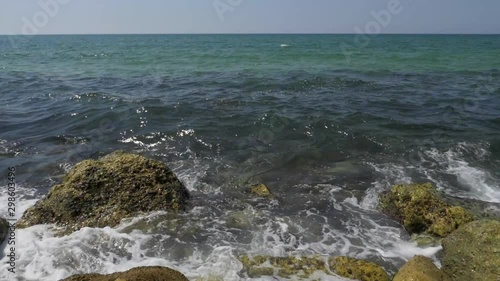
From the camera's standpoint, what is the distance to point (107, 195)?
→ 714 centimetres

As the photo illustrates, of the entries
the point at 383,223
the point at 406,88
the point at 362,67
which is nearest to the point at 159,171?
the point at 383,223

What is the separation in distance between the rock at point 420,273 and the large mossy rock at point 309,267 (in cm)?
39

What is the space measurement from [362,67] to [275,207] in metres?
24.1

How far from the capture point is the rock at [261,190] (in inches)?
324

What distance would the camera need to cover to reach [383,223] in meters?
7.23

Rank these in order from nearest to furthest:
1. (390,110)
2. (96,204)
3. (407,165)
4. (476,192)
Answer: (96,204), (476,192), (407,165), (390,110)

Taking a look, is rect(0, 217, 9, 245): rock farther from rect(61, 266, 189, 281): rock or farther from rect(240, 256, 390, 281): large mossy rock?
rect(240, 256, 390, 281): large mossy rock

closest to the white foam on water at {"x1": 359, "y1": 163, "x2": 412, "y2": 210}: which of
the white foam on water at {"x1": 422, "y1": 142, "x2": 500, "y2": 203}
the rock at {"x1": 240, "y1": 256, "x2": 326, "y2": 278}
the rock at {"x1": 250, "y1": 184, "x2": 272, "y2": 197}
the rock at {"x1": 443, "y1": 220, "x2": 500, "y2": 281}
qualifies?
the white foam on water at {"x1": 422, "y1": 142, "x2": 500, "y2": 203}

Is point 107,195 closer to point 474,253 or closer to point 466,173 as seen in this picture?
point 474,253

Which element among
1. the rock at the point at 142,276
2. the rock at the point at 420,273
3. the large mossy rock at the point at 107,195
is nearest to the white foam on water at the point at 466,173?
the rock at the point at 420,273

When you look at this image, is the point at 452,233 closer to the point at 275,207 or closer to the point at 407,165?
the point at 275,207

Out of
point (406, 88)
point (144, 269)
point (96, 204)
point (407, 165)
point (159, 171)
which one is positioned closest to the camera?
point (144, 269)

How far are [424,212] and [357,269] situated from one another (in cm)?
225

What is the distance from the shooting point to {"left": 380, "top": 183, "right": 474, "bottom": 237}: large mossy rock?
6652 millimetres
